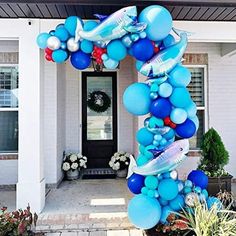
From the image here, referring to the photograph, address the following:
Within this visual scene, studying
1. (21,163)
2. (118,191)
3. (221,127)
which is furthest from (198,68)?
(21,163)

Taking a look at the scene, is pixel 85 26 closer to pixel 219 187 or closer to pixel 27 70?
pixel 27 70

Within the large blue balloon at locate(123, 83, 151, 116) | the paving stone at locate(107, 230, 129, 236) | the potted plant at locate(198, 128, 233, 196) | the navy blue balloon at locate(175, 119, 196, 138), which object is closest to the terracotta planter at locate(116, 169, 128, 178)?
the potted plant at locate(198, 128, 233, 196)

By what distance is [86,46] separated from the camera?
333 centimetres

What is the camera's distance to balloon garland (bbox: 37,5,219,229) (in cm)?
322

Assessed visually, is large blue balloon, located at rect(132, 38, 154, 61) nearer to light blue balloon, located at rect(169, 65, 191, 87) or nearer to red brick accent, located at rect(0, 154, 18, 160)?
light blue balloon, located at rect(169, 65, 191, 87)

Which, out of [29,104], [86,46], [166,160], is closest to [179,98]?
[166,160]

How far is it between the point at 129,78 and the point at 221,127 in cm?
243

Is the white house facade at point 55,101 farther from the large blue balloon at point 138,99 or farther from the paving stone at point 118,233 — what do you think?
the large blue balloon at point 138,99

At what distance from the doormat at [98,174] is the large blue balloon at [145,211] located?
3340 millimetres

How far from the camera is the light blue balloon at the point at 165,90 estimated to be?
326 centimetres

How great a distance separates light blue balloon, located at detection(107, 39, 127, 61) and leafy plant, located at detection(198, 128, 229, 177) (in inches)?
97.8

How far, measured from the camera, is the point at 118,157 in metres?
6.69

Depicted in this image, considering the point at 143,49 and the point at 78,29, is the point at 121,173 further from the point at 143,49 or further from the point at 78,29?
the point at 78,29

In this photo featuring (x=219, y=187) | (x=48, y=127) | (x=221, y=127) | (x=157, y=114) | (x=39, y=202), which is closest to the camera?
(x=157, y=114)
